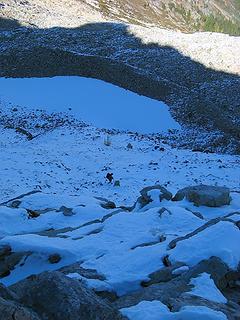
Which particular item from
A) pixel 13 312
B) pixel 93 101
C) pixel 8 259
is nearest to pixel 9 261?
pixel 8 259

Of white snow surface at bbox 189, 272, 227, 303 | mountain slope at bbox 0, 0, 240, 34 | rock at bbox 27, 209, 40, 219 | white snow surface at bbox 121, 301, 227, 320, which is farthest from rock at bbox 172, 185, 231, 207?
mountain slope at bbox 0, 0, 240, 34

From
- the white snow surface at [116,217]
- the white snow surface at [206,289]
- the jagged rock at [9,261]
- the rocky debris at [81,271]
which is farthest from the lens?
the jagged rock at [9,261]

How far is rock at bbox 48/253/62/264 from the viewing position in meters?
11.3

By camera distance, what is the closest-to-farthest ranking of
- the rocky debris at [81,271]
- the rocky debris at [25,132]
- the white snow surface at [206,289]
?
the white snow surface at [206,289] → the rocky debris at [81,271] → the rocky debris at [25,132]

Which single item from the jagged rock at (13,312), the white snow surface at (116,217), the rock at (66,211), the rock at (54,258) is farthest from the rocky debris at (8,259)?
the jagged rock at (13,312)

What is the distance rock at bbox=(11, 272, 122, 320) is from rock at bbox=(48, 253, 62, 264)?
3.94m

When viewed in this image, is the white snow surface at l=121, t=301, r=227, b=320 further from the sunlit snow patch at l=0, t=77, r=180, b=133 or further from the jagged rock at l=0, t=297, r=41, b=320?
the sunlit snow patch at l=0, t=77, r=180, b=133

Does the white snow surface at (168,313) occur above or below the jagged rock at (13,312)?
below

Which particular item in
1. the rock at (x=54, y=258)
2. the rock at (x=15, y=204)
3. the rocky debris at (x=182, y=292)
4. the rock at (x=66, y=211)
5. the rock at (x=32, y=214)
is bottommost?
the rock at (x=15, y=204)

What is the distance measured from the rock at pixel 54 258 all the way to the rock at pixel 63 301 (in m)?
3.94

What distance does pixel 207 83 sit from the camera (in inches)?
1887

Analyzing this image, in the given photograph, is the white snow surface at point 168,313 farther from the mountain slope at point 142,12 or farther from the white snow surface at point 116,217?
the mountain slope at point 142,12

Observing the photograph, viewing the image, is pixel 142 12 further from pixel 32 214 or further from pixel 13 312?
pixel 13 312

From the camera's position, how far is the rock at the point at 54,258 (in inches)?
447
